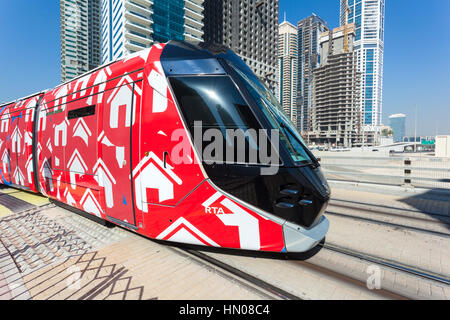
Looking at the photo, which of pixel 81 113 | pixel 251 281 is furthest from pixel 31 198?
pixel 251 281

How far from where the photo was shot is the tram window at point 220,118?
2.83 metres

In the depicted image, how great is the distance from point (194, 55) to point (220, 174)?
A: 1904 mm

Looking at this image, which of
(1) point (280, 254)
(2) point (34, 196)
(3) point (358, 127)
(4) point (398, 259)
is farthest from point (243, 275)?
(3) point (358, 127)

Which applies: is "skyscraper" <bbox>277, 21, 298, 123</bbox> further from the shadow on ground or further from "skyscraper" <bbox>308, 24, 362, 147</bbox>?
the shadow on ground

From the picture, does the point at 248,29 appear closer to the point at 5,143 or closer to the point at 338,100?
the point at 338,100

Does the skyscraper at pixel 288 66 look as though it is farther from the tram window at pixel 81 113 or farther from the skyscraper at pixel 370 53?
the tram window at pixel 81 113

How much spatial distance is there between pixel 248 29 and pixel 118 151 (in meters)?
109

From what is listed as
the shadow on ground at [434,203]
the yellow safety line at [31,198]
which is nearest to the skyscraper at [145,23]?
the yellow safety line at [31,198]

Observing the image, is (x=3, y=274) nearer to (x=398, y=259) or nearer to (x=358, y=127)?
(x=398, y=259)

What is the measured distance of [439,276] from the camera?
2857 mm

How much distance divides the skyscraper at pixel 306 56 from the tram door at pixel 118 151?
180 m

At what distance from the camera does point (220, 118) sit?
2.91 metres

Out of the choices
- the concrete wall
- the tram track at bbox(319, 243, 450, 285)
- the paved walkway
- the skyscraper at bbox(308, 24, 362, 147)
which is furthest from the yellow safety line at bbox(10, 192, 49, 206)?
the skyscraper at bbox(308, 24, 362, 147)
